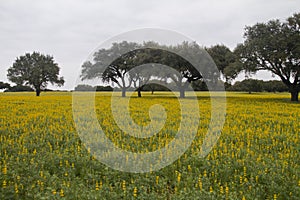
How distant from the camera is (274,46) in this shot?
3428cm

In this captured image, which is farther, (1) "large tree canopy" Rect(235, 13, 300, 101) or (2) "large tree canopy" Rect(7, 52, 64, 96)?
(2) "large tree canopy" Rect(7, 52, 64, 96)

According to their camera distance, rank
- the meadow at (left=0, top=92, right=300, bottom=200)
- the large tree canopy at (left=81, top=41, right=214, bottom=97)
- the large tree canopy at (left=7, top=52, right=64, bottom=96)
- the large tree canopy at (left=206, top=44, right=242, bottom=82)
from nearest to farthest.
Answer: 1. the meadow at (left=0, top=92, right=300, bottom=200)
2. the large tree canopy at (left=206, top=44, right=242, bottom=82)
3. the large tree canopy at (left=81, top=41, right=214, bottom=97)
4. the large tree canopy at (left=7, top=52, right=64, bottom=96)

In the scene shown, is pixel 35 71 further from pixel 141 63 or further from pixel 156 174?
pixel 156 174

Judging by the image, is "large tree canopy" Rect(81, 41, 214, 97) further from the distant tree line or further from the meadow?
the meadow

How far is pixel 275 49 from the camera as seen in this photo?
34.9m

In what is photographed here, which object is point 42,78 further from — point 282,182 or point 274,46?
point 282,182

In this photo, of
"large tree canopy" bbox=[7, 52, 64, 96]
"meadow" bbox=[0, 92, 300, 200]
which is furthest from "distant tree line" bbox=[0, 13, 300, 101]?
"meadow" bbox=[0, 92, 300, 200]

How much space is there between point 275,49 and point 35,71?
51.8m

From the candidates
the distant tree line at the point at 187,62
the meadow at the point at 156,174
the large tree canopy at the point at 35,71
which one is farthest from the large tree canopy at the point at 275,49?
the large tree canopy at the point at 35,71

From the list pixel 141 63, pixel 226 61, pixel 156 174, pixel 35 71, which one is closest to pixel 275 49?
pixel 226 61

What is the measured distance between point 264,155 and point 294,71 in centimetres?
3218

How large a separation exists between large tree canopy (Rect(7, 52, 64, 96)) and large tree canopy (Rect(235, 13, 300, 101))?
44782mm

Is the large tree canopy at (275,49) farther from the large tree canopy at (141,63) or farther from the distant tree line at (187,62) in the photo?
the large tree canopy at (141,63)

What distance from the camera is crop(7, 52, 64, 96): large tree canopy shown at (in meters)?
62.3
